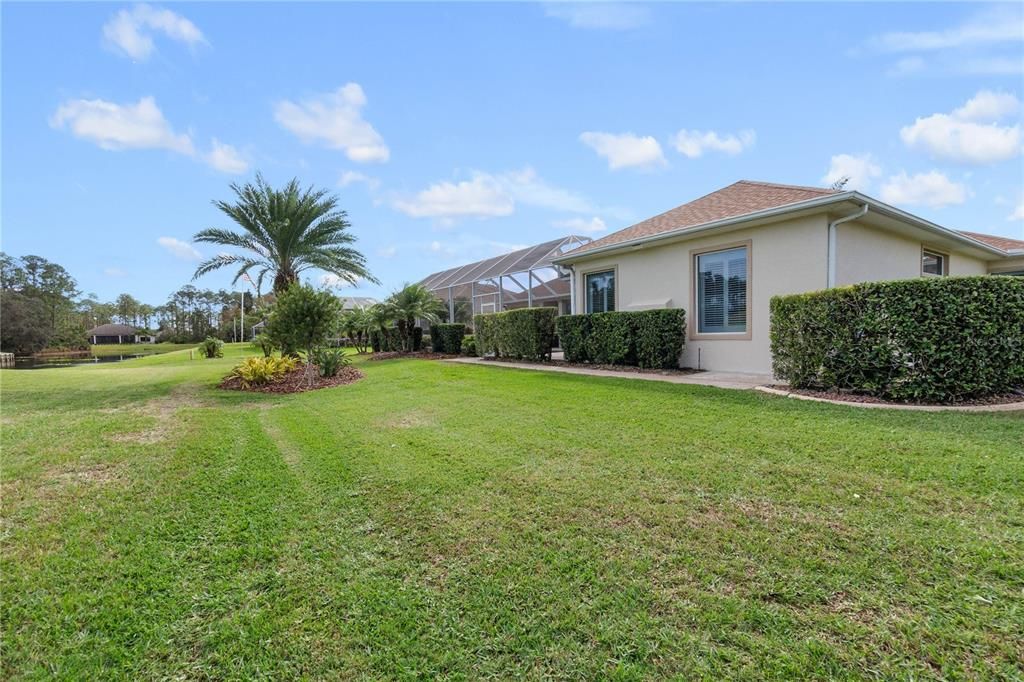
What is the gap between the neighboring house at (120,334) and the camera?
65.2 meters

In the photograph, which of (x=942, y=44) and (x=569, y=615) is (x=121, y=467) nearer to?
(x=569, y=615)

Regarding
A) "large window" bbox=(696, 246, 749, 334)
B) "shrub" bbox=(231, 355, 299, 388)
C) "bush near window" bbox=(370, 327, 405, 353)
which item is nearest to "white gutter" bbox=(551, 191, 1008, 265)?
"large window" bbox=(696, 246, 749, 334)

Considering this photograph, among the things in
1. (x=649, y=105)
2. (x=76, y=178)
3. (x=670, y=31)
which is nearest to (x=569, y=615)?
(x=670, y=31)

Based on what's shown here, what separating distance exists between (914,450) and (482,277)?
59.0ft

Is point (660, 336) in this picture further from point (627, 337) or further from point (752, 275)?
point (752, 275)

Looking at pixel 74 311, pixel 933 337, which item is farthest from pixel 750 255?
pixel 74 311

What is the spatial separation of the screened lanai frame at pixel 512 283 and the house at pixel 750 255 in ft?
16.5

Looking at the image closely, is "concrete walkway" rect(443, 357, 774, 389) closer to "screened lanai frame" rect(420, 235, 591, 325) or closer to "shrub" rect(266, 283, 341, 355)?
"shrub" rect(266, 283, 341, 355)

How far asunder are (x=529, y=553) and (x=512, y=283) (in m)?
17.3

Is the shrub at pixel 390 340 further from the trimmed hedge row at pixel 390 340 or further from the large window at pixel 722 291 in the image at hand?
the large window at pixel 722 291

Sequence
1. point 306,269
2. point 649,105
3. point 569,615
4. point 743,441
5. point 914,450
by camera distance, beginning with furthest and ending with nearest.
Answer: point 306,269 < point 649,105 < point 743,441 < point 914,450 < point 569,615

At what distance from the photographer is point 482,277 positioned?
2081 cm

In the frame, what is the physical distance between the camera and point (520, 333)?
43.7 ft

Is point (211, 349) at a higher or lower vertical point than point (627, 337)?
lower
